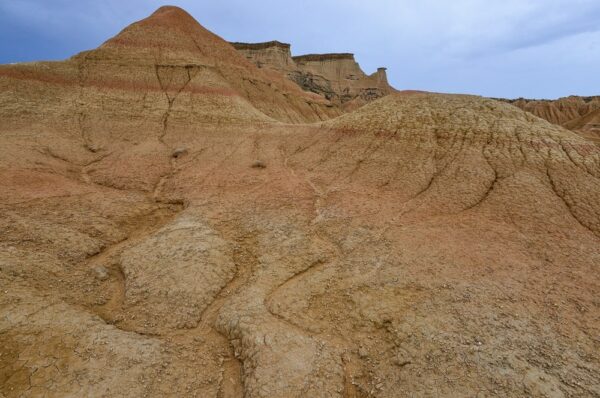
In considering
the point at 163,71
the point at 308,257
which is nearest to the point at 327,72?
the point at 163,71

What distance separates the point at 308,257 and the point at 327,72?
81005 mm

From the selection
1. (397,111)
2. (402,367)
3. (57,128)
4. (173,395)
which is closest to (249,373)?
(173,395)

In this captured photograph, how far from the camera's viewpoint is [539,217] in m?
9.88

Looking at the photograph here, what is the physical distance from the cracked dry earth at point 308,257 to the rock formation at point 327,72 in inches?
2434

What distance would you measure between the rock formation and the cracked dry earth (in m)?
61.8

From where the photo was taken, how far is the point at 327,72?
83.1 metres

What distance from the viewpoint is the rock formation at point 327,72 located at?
74125 mm

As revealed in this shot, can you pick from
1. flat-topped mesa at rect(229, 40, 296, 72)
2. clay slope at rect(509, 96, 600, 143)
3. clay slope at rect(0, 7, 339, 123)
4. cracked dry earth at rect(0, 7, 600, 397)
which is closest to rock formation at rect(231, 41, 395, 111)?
flat-topped mesa at rect(229, 40, 296, 72)

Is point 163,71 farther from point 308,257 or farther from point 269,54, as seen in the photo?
point 269,54

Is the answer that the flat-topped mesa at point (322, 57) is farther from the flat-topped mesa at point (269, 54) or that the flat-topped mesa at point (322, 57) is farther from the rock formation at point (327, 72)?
the flat-topped mesa at point (269, 54)

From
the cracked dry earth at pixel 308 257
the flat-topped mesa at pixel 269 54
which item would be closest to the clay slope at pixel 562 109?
the flat-topped mesa at pixel 269 54

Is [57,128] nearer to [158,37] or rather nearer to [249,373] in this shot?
[158,37]

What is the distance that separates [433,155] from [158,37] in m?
21.4

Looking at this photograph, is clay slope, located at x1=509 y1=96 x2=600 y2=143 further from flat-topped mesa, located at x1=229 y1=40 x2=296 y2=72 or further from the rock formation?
flat-topped mesa, located at x1=229 y1=40 x2=296 y2=72
